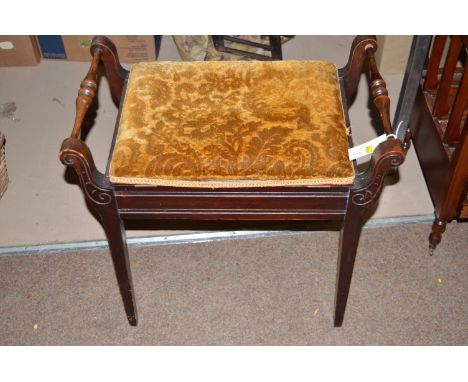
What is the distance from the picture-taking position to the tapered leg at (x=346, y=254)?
4.51ft

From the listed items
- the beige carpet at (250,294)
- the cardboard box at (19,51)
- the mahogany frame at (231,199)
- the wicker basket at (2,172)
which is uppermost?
the mahogany frame at (231,199)

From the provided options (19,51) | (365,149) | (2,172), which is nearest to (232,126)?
(365,149)

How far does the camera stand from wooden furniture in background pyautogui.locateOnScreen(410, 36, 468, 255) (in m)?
1.54

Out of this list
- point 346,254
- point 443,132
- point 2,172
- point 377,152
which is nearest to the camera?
point 377,152

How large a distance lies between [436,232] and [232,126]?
713mm

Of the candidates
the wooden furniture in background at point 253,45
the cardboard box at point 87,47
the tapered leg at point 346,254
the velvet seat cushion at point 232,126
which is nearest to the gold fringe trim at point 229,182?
the velvet seat cushion at point 232,126

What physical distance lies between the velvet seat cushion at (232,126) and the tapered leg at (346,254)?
0.12m

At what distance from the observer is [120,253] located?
1468mm

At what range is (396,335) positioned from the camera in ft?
5.52

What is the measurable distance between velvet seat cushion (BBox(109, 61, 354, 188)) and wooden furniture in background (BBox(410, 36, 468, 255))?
32cm

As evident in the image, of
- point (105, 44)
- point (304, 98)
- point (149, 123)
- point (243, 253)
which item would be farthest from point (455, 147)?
point (105, 44)

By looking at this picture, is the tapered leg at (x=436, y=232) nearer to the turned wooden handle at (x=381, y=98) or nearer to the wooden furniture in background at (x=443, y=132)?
the wooden furniture in background at (x=443, y=132)

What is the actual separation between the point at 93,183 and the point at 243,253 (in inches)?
26.5

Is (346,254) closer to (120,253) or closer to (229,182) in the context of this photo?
(229,182)
